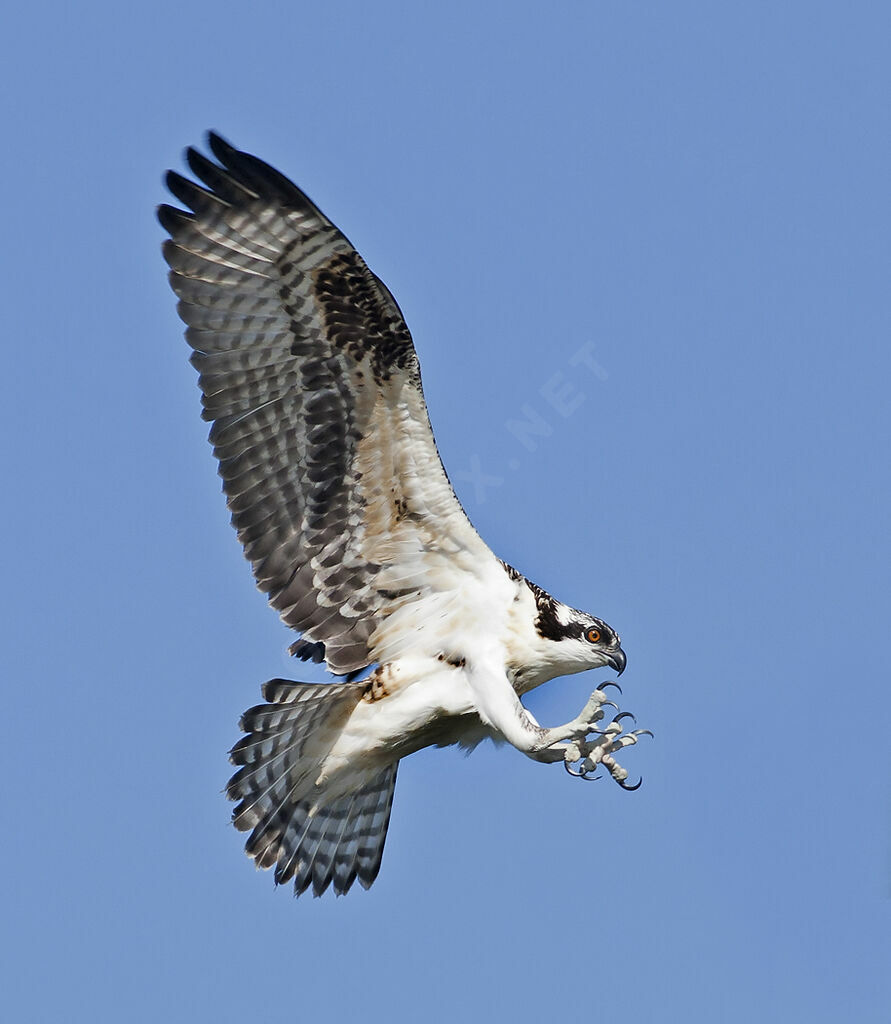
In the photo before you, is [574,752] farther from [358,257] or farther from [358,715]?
[358,257]

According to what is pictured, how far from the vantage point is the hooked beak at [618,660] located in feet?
32.7

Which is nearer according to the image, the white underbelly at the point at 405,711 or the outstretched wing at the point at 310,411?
the outstretched wing at the point at 310,411

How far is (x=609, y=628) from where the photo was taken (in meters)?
9.98

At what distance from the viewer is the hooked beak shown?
9969 mm

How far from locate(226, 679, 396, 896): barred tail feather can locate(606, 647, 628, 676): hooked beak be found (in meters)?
1.37

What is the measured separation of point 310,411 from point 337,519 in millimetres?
630

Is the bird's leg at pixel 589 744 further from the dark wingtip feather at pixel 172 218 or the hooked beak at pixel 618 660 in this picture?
the dark wingtip feather at pixel 172 218

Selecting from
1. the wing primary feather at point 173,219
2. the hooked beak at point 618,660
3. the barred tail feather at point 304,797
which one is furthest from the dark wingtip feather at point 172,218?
the hooked beak at point 618,660

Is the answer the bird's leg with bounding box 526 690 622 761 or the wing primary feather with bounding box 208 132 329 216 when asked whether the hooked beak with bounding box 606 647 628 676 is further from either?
the wing primary feather with bounding box 208 132 329 216

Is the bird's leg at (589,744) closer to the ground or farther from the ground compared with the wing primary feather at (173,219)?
closer to the ground

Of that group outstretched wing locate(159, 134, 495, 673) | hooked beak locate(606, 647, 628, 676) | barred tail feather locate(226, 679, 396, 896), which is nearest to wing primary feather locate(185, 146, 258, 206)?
outstretched wing locate(159, 134, 495, 673)

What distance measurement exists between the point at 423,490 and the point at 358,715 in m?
1.31

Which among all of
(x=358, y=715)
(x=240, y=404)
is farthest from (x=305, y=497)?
(x=358, y=715)

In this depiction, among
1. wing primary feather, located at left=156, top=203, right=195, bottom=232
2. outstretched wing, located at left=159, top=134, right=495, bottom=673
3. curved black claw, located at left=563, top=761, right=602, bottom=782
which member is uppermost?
wing primary feather, located at left=156, top=203, right=195, bottom=232
